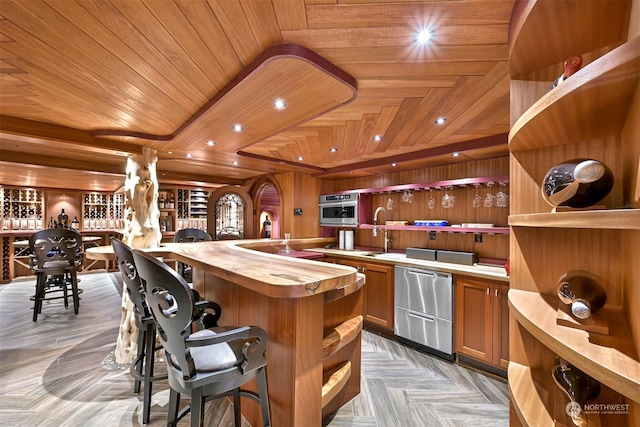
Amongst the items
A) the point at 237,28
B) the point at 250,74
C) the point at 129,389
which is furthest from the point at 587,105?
the point at 129,389

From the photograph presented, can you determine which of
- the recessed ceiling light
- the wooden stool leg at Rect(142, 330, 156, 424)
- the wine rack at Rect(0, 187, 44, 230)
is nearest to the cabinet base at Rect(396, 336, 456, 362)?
the wooden stool leg at Rect(142, 330, 156, 424)

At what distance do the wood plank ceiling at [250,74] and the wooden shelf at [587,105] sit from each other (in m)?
0.56

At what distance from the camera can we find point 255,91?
1.73m

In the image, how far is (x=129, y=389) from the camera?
2207 mm

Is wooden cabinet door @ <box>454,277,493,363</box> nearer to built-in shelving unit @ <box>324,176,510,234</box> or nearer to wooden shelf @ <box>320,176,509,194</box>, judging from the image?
built-in shelving unit @ <box>324,176,510,234</box>

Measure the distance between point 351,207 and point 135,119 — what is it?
2.97 meters

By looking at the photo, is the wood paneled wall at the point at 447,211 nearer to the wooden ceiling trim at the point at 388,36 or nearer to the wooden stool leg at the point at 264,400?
the wooden ceiling trim at the point at 388,36

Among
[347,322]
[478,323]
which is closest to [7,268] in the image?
[347,322]

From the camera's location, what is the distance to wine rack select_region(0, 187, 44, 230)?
6508mm

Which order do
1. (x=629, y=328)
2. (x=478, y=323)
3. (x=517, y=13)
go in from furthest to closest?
(x=478, y=323) → (x=517, y=13) → (x=629, y=328)

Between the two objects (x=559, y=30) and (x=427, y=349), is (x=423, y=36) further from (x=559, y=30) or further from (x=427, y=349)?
(x=427, y=349)

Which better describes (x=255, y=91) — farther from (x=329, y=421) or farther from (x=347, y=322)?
(x=329, y=421)

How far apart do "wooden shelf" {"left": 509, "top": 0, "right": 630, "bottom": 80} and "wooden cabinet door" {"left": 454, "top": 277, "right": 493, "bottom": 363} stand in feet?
6.98

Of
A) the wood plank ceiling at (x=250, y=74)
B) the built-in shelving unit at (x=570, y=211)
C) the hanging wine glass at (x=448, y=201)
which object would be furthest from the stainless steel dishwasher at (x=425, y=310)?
the built-in shelving unit at (x=570, y=211)
